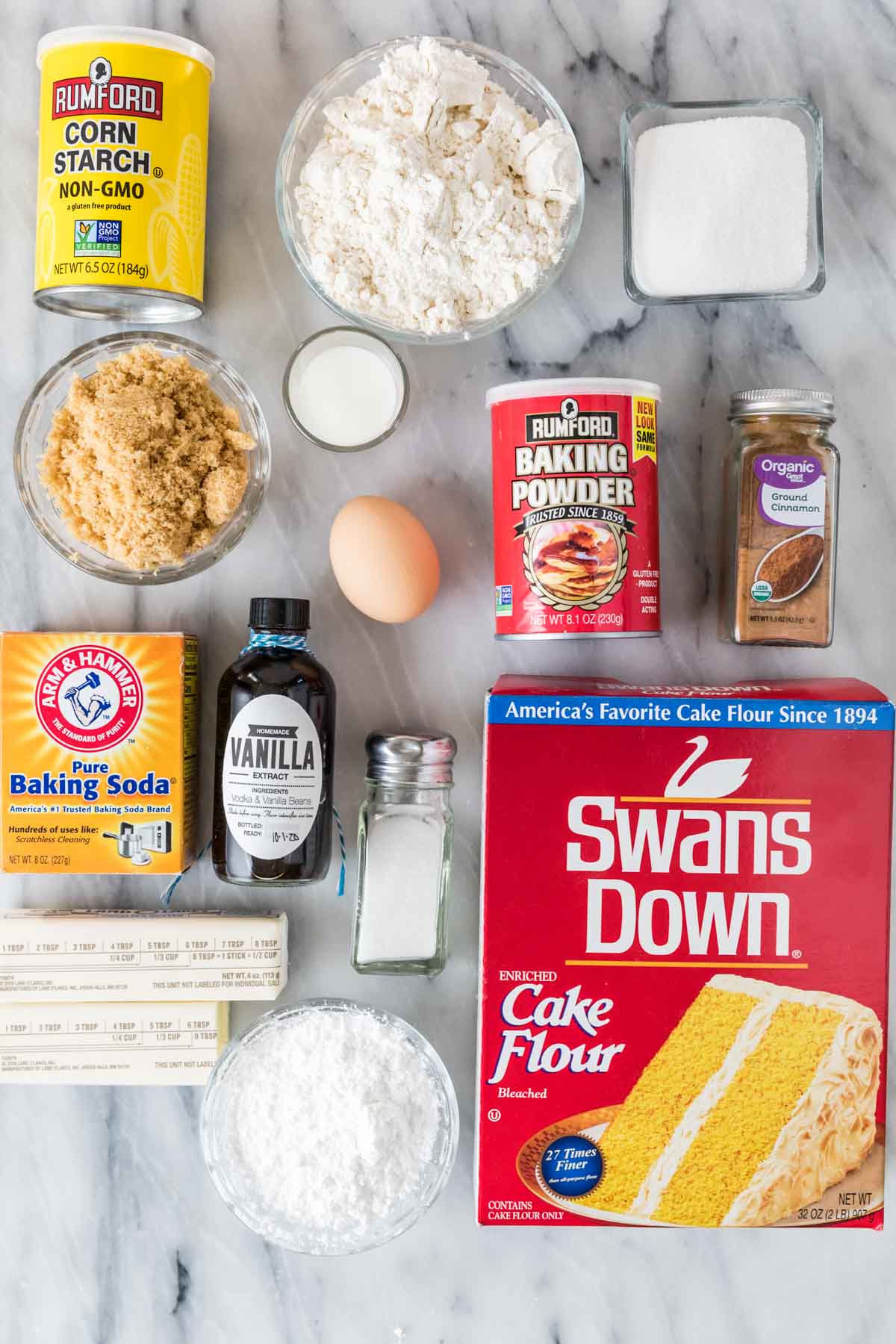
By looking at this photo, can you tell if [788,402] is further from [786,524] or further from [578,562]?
[578,562]

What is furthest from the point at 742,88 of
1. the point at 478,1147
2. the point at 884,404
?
the point at 478,1147

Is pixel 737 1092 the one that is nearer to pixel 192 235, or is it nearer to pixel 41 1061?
pixel 41 1061

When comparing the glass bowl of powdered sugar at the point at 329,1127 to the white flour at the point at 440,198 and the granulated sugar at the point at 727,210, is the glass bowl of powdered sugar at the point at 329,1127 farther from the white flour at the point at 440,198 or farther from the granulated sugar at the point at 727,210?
the granulated sugar at the point at 727,210

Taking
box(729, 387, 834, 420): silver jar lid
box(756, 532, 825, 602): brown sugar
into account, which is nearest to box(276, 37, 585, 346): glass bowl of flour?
box(729, 387, 834, 420): silver jar lid

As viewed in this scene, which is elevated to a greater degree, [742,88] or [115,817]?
[742,88]

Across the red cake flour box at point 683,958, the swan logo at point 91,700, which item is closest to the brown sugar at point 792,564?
the red cake flour box at point 683,958
